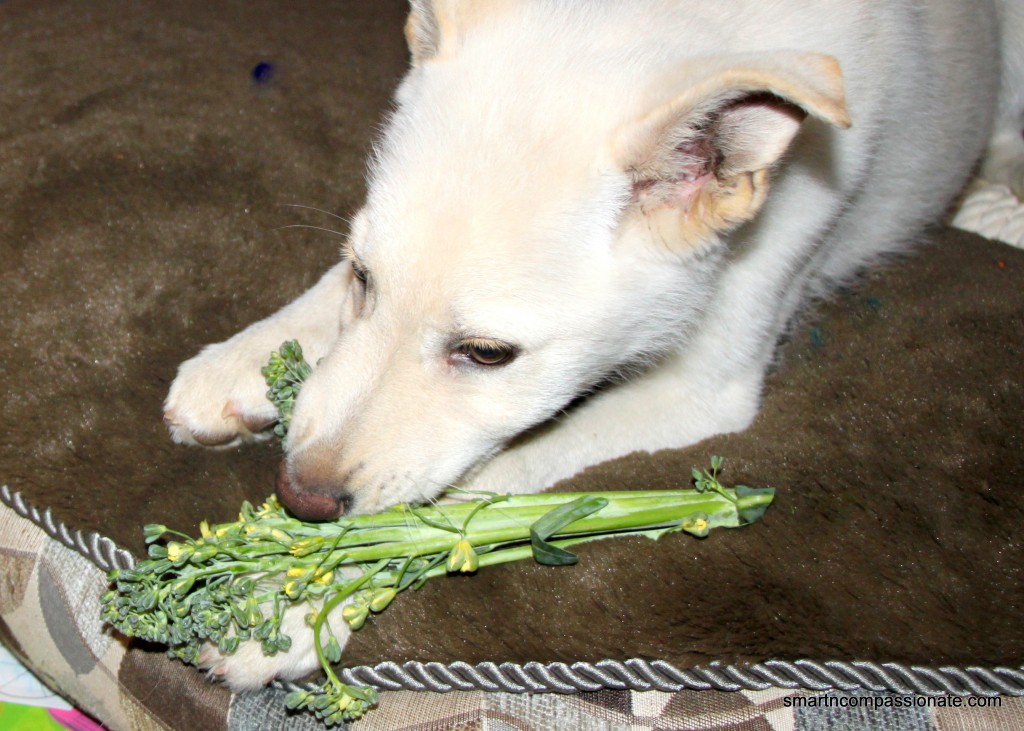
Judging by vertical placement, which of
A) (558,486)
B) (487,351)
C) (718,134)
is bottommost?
(558,486)

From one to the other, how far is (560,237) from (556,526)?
27.7 inches

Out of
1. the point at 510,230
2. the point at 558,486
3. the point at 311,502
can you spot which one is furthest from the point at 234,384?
the point at 510,230

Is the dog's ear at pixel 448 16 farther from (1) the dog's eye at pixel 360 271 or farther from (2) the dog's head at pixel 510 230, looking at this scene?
(1) the dog's eye at pixel 360 271

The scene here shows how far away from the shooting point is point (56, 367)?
9.86ft

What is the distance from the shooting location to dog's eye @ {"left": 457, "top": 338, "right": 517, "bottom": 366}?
2.34 m

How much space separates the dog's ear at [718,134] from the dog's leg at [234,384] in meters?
0.95

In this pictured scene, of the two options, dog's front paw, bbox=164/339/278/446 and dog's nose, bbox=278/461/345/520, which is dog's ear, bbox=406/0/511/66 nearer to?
dog's front paw, bbox=164/339/278/446

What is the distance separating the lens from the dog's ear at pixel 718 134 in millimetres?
1988

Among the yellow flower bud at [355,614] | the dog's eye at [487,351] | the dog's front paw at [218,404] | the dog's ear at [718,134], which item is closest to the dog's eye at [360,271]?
the dog's eye at [487,351]

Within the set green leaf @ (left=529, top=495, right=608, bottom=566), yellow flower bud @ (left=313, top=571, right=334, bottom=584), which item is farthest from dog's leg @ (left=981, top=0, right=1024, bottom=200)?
yellow flower bud @ (left=313, top=571, right=334, bottom=584)

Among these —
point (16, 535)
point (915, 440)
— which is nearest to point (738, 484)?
point (915, 440)

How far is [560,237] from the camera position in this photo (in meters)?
2.32

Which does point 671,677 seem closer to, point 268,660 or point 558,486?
point 558,486

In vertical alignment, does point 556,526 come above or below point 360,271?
below
